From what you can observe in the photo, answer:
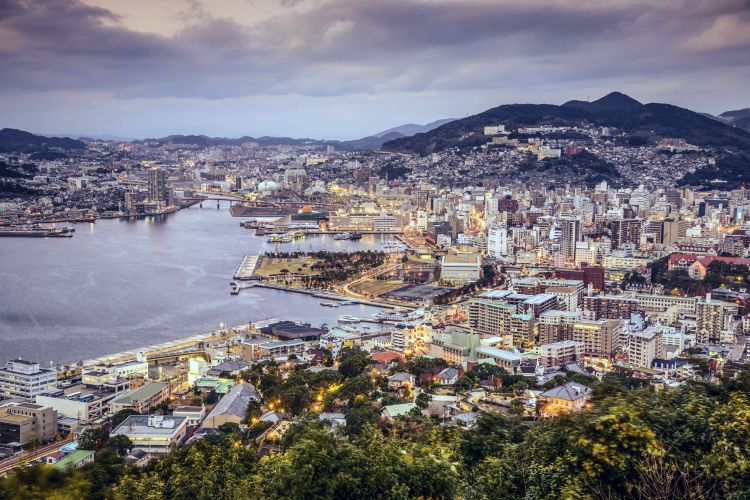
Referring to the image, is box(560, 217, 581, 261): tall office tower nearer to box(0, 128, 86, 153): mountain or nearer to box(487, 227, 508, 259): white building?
box(487, 227, 508, 259): white building

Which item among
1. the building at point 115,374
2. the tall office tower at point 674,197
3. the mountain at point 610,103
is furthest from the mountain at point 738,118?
the building at point 115,374

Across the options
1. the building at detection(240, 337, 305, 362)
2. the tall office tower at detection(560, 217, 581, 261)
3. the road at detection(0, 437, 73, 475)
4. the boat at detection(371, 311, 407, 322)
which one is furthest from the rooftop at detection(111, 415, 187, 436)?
the tall office tower at detection(560, 217, 581, 261)

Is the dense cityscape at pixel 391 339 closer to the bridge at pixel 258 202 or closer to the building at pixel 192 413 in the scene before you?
the building at pixel 192 413

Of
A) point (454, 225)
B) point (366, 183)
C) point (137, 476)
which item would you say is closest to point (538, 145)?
point (366, 183)

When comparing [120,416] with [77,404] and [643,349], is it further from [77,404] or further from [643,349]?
[643,349]

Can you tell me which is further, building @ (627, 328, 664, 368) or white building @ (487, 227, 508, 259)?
white building @ (487, 227, 508, 259)
